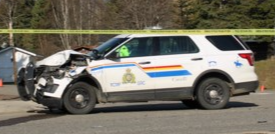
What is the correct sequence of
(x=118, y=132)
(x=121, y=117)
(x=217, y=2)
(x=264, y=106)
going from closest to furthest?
1. (x=118, y=132)
2. (x=121, y=117)
3. (x=264, y=106)
4. (x=217, y=2)

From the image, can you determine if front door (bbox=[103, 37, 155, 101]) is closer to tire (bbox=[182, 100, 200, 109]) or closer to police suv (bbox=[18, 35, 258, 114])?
police suv (bbox=[18, 35, 258, 114])

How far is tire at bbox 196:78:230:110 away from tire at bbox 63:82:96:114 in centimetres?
243

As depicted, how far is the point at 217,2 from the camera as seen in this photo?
46.9 meters

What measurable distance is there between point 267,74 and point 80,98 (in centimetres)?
2295

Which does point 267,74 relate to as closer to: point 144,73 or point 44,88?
point 144,73

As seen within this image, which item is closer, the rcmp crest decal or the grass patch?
the rcmp crest decal

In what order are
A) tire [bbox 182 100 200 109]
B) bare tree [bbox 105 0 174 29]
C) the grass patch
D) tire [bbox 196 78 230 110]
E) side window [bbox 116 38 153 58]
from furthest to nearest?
bare tree [bbox 105 0 174 29] → the grass patch → tire [bbox 182 100 200 109] → tire [bbox 196 78 230 110] → side window [bbox 116 38 153 58]

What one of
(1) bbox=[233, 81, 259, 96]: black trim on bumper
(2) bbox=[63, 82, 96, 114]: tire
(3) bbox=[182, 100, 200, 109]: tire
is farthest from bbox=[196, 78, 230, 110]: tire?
(2) bbox=[63, 82, 96, 114]: tire

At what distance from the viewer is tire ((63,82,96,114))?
38.3 feet

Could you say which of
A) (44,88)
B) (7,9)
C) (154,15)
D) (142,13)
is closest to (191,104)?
(44,88)

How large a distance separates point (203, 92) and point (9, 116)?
4.33m

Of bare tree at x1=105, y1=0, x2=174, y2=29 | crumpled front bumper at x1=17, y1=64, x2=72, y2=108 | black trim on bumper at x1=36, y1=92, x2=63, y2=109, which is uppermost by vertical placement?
bare tree at x1=105, y1=0, x2=174, y2=29

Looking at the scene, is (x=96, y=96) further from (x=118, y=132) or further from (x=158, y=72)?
(x=118, y=132)

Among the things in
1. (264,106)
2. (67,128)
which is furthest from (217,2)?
(67,128)
